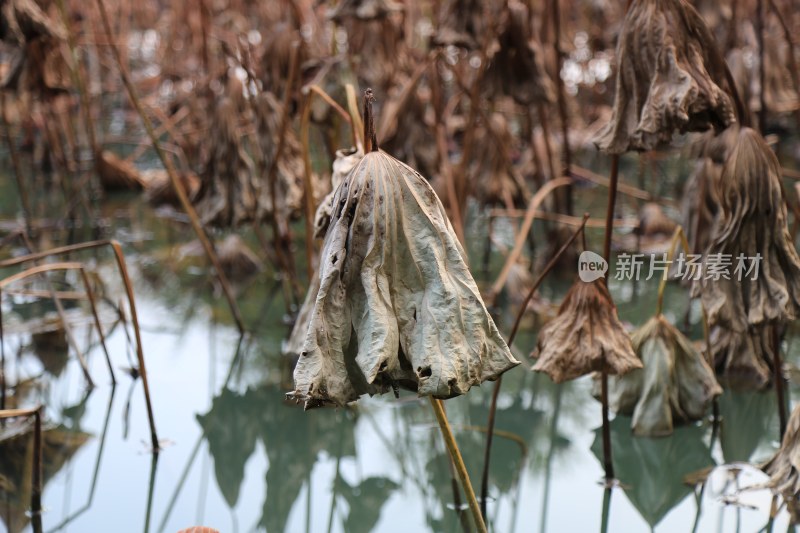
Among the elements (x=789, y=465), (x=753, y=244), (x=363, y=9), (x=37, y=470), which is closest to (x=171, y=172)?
(x=363, y=9)

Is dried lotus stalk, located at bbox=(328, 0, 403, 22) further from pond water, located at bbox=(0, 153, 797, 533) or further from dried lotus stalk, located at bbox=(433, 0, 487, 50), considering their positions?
pond water, located at bbox=(0, 153, 797, 533)

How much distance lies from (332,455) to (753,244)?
0.85 metres

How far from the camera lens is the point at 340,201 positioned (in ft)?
3.20

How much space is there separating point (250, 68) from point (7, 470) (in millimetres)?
929

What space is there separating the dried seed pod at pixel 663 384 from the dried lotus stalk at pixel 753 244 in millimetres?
167

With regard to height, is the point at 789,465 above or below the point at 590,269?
below

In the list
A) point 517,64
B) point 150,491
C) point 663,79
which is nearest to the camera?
point 663,79

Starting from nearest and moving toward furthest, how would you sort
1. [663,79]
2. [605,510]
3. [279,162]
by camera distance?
[663,79]
[605,510]
[279,162]

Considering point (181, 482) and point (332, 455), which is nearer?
point (181, 482)

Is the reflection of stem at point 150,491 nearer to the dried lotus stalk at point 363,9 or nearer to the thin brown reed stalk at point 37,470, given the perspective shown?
the thin brown reed stalk at point 37,470

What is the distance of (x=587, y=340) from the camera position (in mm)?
1433

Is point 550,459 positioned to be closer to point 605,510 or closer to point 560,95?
point 605,510

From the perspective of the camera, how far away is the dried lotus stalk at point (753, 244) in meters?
1.48

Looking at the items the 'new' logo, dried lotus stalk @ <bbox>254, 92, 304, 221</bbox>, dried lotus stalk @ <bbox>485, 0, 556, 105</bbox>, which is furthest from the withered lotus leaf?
dried lotus stalk @ <bbox>485, 0, 556, 105</bbox>
